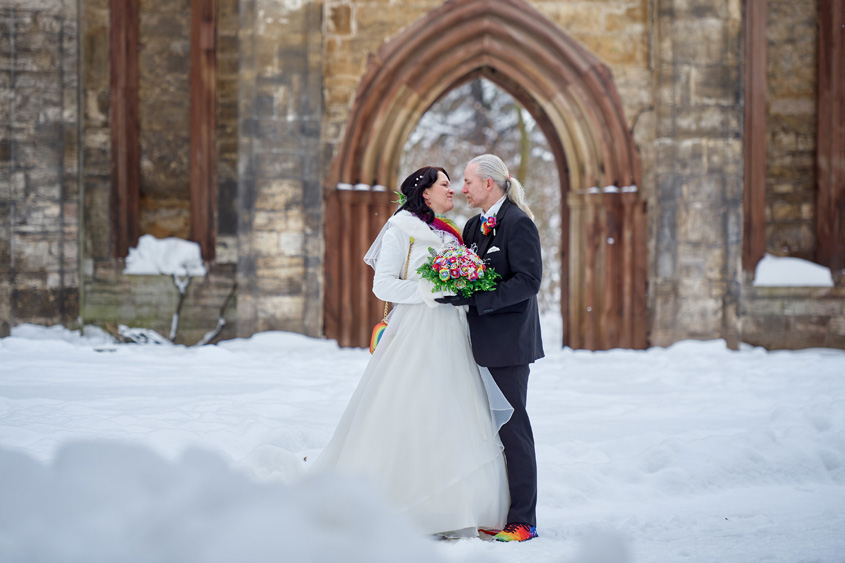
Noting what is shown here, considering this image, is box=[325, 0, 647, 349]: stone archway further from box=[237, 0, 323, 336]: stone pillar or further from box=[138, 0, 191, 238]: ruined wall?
box=[138, 0, 191, 238]: ruined wall

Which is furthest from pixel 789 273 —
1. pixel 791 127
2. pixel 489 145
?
pixel 489 145

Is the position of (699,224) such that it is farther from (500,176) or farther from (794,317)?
(500,176)

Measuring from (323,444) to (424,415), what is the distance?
121 cm

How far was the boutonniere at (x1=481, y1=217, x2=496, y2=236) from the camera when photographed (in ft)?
9.29

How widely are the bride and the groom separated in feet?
0.19

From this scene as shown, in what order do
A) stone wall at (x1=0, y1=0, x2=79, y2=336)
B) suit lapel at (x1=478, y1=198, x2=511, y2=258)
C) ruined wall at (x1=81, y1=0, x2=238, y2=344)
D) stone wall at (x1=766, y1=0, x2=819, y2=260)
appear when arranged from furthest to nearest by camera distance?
stone wall at (x1=766, y1=0, x2=819, y2=260)
ruined wall at (x1=81, y1=0, x2=238, y2=344)
stone wall at (x1=0, y1=0, x2=79, y2=336)
suit lapel at (x1=478, y1=198, x2=511, y2=258)

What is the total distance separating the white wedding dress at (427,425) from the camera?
2.62 metres

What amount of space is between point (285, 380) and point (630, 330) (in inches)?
141

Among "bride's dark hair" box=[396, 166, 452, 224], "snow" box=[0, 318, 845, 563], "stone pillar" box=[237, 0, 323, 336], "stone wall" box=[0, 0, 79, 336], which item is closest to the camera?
"snow" box=[0, 318, 845, 563]

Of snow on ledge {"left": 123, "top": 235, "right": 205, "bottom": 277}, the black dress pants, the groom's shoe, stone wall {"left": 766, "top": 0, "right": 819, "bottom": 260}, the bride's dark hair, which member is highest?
stone wall {"left": 766, "top": 0, "right": 819, "bottom": 260}

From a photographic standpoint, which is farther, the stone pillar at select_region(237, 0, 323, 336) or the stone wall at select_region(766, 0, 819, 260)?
the stone wall at select_region(766, 0, 819, 260)

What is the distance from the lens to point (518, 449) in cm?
271

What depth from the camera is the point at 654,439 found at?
399 cm

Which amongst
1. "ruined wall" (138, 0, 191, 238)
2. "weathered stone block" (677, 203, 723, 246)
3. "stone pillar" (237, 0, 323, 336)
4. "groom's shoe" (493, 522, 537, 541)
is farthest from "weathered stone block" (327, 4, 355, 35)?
"groom's shoe" (493, 522, 537, 541)
